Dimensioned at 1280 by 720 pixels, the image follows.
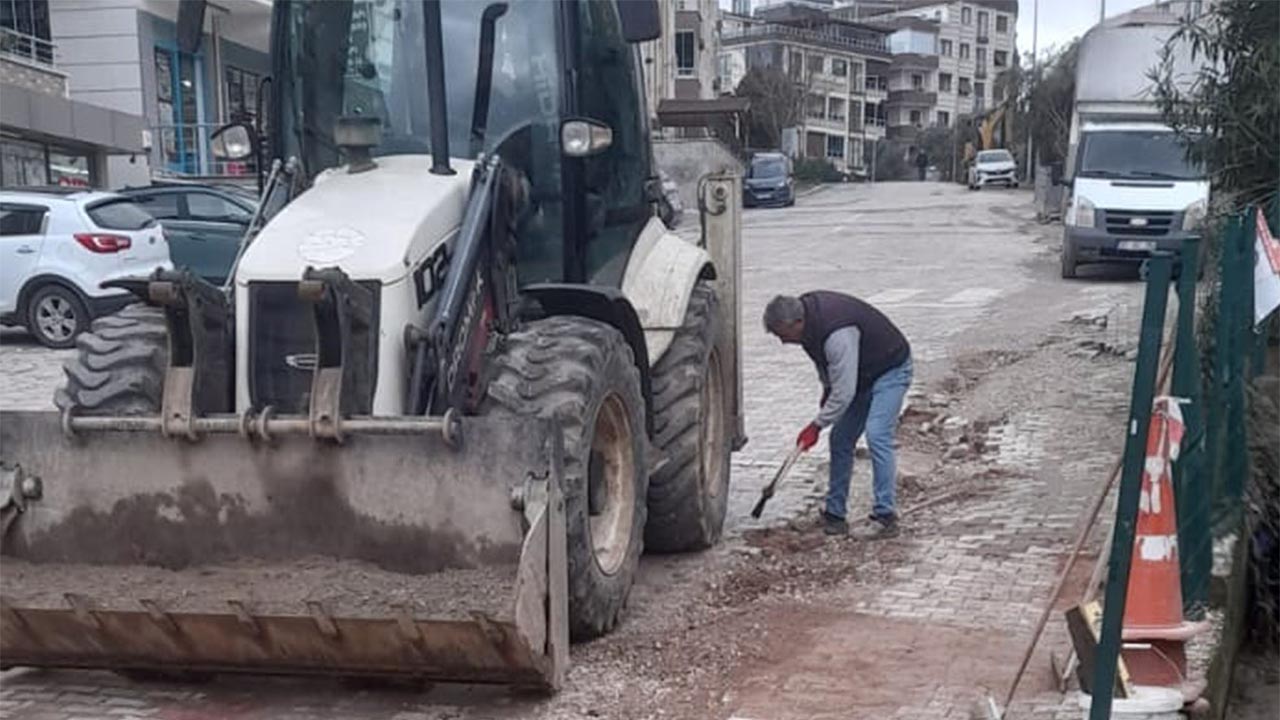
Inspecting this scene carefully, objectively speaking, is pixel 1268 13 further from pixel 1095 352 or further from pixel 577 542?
pixel 1095 352

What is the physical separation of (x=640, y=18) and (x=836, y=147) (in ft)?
300

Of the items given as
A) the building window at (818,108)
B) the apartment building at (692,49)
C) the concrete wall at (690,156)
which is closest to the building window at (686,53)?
the apartment building at (692,49)

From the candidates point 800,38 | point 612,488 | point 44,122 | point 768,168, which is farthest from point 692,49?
point 612,488

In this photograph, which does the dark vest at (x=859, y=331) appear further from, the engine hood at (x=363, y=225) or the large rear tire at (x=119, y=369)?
the large rear tire at (x=119, y=369)

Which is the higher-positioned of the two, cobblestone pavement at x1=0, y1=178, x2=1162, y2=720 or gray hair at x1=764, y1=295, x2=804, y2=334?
gray hair at x1=764, y1=295, x2=804, y2=334

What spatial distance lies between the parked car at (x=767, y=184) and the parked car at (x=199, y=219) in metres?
27.7

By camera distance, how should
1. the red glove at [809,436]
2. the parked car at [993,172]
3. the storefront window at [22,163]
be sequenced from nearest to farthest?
the red glove at [809,436], the storefront window at [22,163], the parked car at [993,172]

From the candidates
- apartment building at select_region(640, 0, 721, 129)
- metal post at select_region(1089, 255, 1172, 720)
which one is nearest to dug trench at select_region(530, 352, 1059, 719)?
metal post at select_region(1089, 255, 1172, 720)

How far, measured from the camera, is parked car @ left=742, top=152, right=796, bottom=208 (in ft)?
142

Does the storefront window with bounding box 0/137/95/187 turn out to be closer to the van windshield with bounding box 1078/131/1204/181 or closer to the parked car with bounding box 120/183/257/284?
the parked car with bounding box 120/183/257/284

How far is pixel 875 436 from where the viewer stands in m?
7.43

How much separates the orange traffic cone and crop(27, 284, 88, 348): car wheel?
13.0 meters

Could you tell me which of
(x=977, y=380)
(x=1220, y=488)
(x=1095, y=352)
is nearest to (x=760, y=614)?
(x=1220, y=488)

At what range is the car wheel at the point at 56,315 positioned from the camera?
15.0 meters
